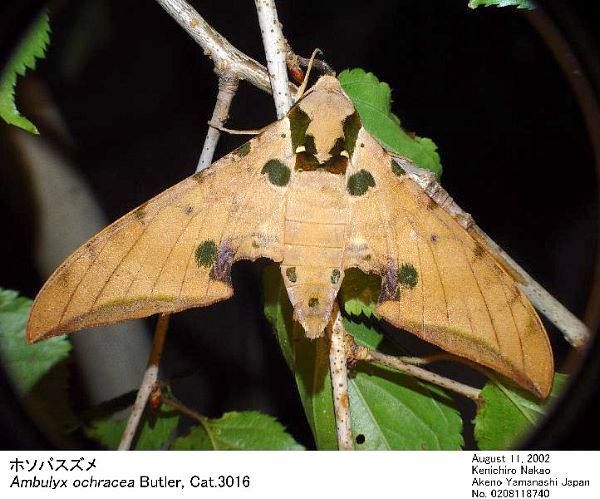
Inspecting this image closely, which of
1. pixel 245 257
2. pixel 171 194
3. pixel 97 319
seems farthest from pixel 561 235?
pixel 97 319

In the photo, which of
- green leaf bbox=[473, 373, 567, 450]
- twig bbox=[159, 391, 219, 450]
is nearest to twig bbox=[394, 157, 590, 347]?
green leaf bbox=[473, 373, 567, 450]

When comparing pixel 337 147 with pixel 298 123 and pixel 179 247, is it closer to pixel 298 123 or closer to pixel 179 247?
pixel 298 123

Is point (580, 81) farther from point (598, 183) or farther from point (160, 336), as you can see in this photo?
point (160, 336)

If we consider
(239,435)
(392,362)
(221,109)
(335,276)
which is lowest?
(239,435)

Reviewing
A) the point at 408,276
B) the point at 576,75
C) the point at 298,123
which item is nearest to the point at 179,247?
the point at 298,123

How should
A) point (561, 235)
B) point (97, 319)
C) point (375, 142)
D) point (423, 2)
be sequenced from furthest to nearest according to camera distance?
point (561, 235) → point (423, 2) → point (375, 142) → point (97, 319)

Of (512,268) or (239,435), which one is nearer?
(512,268)

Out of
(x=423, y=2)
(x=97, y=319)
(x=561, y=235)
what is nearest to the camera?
(x=97, y=319)
